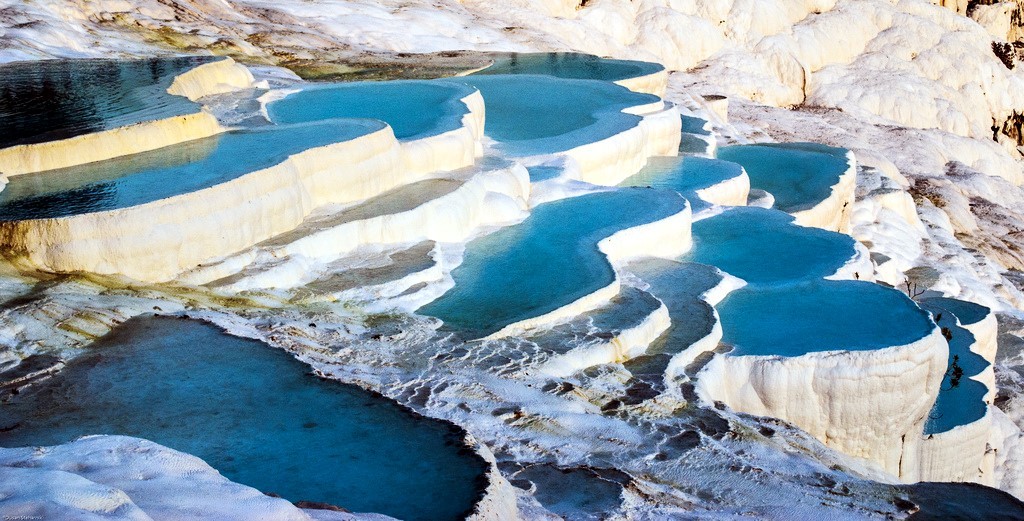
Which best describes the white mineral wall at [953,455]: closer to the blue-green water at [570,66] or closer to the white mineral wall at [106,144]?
the white mineral wall at [106,144]

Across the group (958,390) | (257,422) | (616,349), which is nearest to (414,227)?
(616,349)

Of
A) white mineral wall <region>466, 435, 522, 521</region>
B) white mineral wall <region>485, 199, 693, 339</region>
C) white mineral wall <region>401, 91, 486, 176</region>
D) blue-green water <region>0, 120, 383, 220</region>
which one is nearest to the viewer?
white mineral wall <region>466, 435, 522, 521</region>

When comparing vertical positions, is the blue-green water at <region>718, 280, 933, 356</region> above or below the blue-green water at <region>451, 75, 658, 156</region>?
below

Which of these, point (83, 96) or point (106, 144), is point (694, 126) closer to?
point (83, 96)

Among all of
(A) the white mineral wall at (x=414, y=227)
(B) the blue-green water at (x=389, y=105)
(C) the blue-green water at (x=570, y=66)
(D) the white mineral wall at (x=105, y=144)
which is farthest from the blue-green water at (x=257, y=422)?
(C) the blue-green water at (x=570, y=66)

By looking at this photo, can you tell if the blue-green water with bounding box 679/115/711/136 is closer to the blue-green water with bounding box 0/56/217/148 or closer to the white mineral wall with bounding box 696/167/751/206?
the white mineral wall with bounding box 696/167/751/206

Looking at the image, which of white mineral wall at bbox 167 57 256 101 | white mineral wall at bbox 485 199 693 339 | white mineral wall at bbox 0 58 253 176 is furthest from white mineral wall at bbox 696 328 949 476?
white mineral wall at bbox 167 57 256 101

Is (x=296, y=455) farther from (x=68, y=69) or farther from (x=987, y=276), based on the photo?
(x=987, y=276)
